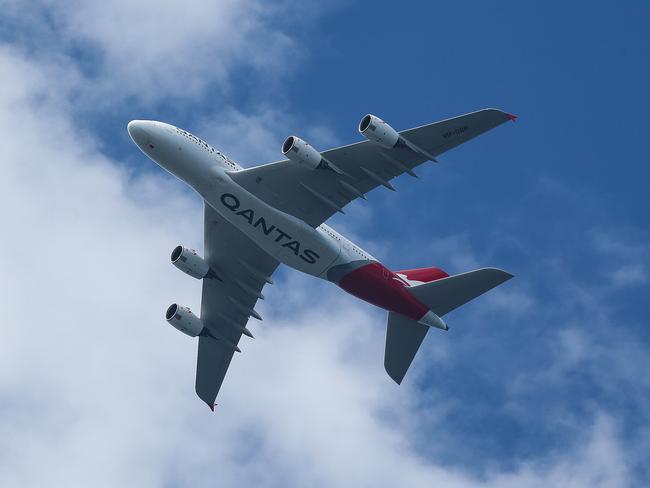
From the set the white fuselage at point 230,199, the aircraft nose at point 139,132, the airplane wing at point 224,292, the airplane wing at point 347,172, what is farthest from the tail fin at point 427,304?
the aircraft nose at point 139,132

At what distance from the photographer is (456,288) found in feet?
223

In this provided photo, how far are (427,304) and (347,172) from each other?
984cm

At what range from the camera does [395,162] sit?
64.1m

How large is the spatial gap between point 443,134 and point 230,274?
63.6 feet

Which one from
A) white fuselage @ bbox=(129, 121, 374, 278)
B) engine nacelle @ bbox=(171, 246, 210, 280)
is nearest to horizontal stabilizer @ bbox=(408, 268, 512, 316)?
white fuselage @ bbox=(129, 121, 374, 278)

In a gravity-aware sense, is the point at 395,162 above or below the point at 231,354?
above

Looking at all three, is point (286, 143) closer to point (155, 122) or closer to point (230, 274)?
point (155, 122)

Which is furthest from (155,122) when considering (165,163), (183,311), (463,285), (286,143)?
(463,285)

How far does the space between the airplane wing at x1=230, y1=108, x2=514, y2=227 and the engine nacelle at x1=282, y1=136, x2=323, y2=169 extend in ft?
1.75

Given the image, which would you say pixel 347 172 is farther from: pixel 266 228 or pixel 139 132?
pixel 139 132

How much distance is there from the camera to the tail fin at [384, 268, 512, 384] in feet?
219

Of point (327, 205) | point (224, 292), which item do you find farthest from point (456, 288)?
point (224, 292)

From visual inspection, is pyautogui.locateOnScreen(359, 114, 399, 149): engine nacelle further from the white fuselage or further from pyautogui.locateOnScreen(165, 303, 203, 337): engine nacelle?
pyautogui.locateOnScreen(165, 303, 203, 337): engine nacelle

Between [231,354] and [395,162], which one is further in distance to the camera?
[231,354]
